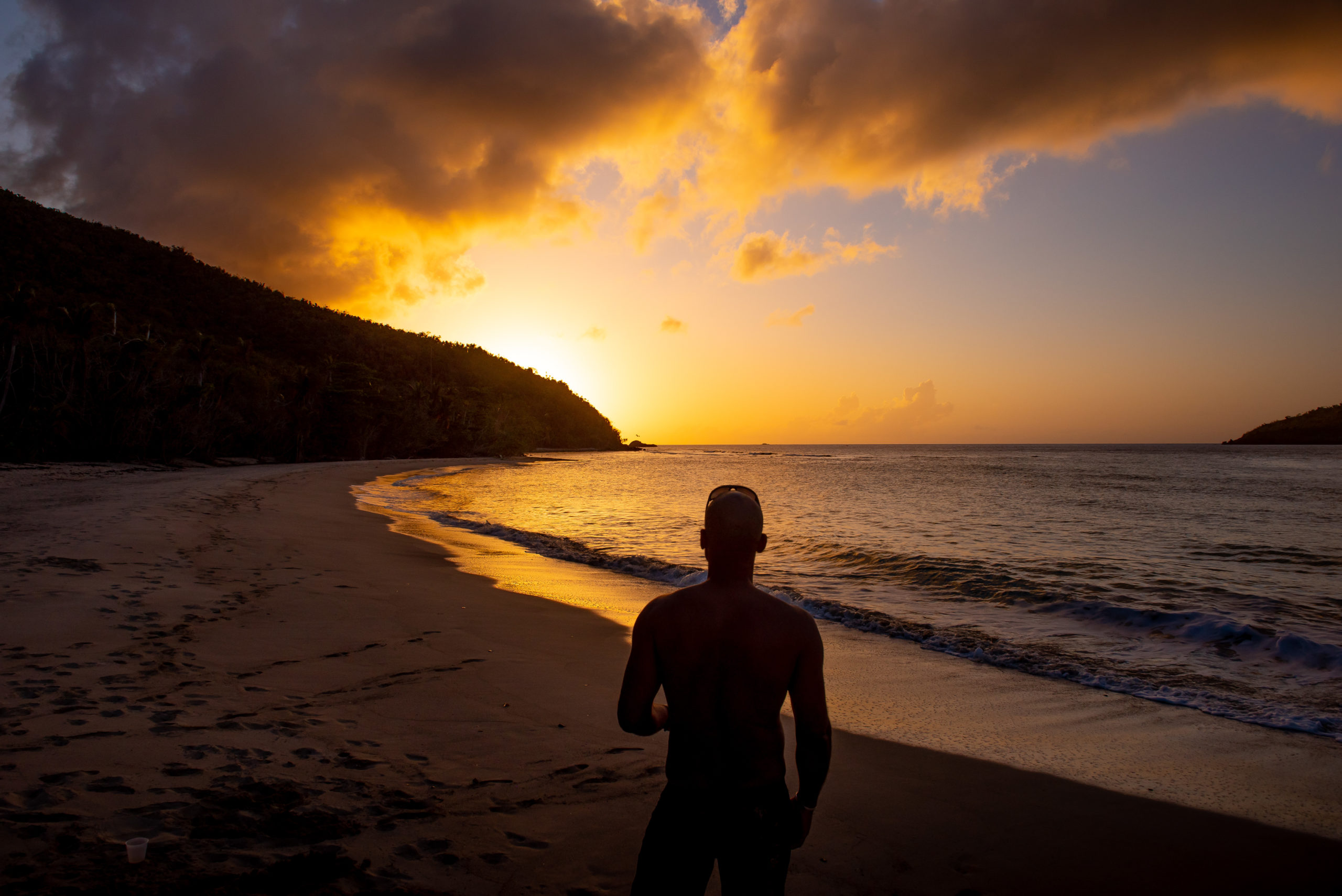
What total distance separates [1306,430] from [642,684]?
658 ft

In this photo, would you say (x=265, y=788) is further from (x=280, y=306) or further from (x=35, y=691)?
(x=280, y=306)

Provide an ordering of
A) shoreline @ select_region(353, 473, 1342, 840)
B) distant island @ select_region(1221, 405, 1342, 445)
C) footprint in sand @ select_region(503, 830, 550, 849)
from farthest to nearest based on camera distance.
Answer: distant island @ select_region(1221, 405, 1342, 445) < shoreline @ select_region(353, 473, 1342, 840) < footprint in sand @ select_region(503, 830, 550, 849)

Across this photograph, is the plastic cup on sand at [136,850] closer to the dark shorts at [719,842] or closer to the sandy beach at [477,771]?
the sandy beach at [477,771]

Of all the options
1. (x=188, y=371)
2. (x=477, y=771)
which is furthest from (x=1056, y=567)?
(x=188, y=371)

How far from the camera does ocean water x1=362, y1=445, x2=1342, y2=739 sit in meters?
6.87

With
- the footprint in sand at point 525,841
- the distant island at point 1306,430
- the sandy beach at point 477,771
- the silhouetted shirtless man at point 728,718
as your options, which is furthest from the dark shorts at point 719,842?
the distant island at point 1306,430

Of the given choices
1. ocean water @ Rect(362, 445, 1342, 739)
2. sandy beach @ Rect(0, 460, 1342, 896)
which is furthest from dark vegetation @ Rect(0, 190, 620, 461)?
sandy beach @ Rect(0, 460, 1342, 896)

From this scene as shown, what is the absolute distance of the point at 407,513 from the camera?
66.4 ft

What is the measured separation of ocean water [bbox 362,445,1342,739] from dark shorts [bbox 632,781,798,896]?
19.1 ft

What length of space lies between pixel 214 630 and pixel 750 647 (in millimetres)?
5747

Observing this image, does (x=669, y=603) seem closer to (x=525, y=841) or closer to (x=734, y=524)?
(x=734, y=524)

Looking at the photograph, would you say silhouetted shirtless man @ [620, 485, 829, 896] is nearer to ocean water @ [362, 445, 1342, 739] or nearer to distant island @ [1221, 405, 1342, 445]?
ocean water @ [362, 445, 1342, 739]

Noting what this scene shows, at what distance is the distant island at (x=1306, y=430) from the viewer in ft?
445

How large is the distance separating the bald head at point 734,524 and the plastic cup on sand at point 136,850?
8.05 feet
